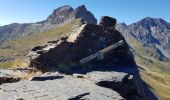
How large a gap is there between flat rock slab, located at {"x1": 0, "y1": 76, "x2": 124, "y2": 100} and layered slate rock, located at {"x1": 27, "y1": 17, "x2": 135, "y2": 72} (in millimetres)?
6097

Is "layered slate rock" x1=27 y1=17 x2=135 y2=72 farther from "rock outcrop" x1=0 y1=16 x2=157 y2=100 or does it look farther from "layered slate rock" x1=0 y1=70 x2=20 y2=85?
"layered slate rock" x1=0 y1=70 x2=20 y2=85

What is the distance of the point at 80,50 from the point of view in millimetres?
Result: 29422

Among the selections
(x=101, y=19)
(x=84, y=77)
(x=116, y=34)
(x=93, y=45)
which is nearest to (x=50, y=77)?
(x=84, y=77)

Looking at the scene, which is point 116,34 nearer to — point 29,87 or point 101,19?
point 101,19

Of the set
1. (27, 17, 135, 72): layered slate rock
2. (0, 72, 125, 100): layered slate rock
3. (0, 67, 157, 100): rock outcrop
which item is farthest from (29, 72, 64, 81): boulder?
(27, 17, 135, 72): layered slate rock

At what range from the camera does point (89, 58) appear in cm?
2878

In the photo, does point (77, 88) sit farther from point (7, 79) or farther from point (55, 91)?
point (7, 79)

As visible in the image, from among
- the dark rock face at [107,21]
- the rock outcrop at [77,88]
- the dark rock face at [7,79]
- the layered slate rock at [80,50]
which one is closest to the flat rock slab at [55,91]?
the rock outcrop at [77,88]

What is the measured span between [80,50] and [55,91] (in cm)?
1148

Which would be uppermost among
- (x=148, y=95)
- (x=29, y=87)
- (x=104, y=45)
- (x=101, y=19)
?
(x=101, y=19)

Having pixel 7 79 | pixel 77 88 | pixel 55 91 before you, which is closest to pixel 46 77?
pixel 7 79

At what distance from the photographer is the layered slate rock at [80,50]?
2741 cm

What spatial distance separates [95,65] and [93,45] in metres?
2.47

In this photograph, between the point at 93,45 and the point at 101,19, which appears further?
the point at 101,19
